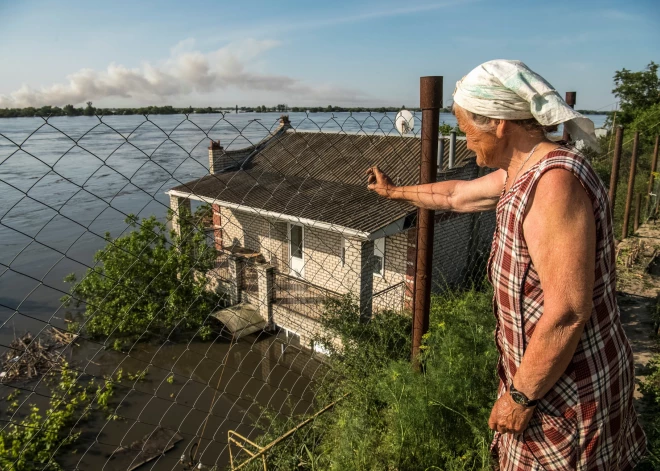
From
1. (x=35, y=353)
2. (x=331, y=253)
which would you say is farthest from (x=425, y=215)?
(x=35, y=353)

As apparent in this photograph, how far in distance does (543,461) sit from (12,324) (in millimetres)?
16177

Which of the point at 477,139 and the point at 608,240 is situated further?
the point at 477,139

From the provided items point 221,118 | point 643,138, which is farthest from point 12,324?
point 643,138

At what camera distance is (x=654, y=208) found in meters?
11.3

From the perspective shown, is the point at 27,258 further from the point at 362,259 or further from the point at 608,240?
the point at 608,240

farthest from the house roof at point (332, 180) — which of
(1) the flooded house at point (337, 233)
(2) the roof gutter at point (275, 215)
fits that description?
(2) the roof gutter at point (275, 215)

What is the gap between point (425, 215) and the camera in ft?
8.18

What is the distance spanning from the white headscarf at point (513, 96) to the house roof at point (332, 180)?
6458 mm

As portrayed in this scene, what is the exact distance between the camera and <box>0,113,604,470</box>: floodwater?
2559mm

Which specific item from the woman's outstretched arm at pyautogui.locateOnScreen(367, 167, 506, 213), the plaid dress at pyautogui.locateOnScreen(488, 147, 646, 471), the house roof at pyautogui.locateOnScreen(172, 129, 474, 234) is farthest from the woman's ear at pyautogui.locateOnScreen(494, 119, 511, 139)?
the house roof at pyautogui.locateOnScreen(172, 129, 474, 234)

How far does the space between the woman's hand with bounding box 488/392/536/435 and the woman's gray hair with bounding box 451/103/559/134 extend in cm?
78

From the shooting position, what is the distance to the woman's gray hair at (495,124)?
1313mm

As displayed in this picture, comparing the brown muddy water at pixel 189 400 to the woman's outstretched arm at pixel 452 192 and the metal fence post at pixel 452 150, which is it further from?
the woman's outstretched arm at pixel 452 192

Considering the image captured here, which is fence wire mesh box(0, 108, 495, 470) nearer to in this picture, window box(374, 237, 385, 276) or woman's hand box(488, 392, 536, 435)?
window box(374, 237, 385, 276)
